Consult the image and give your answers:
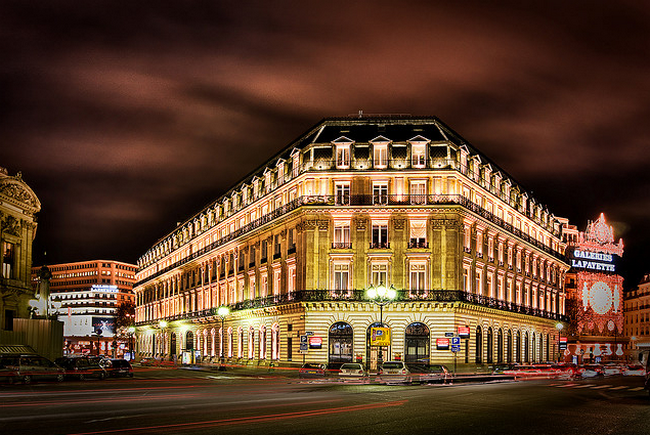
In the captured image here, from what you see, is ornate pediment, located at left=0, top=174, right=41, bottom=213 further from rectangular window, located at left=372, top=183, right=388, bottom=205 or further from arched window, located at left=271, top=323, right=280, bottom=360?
rectangular window, located at left=372, top=183, right=388, bottom=205

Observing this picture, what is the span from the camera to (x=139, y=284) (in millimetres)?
139125

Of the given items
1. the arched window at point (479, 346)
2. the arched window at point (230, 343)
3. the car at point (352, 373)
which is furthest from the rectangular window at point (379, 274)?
the arched window at point (230, 343)

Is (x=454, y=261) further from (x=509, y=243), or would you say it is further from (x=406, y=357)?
(x=509, y=243)

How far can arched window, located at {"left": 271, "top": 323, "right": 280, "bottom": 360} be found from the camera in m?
69.8

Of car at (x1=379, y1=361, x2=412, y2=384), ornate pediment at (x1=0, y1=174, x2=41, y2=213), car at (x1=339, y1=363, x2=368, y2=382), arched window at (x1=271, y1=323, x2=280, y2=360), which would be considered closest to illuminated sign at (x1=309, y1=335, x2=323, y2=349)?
arched window at (x1=271, y1=323, x2=280, y2=360)

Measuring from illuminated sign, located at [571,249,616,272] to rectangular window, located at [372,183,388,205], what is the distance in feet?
281

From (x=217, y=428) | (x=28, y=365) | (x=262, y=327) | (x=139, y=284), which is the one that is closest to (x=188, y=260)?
(x=262, y=327)

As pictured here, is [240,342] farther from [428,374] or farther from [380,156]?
[428,374]

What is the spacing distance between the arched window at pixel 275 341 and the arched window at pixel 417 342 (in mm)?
13968

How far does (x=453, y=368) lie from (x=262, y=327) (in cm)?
2171

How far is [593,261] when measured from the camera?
141m

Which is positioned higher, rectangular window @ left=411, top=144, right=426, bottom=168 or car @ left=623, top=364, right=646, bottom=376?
rectangular window @ left=411, top=144, right=426, bottom=168

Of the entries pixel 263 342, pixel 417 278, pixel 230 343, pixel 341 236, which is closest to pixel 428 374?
pixel 417 278

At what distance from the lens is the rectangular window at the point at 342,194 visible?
6294 centimetres
